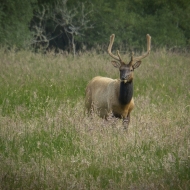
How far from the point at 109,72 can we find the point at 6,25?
13.0 metres

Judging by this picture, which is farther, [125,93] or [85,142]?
[125,93]

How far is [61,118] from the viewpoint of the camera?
31.2ft

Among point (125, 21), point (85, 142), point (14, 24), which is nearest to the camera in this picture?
point (85, 142)

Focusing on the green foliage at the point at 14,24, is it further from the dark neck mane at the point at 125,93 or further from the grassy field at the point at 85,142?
the dark neck mane at the point at 125,93

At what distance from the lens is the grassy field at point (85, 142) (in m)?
6.72

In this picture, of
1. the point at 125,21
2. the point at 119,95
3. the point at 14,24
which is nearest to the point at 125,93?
the point at 119,95

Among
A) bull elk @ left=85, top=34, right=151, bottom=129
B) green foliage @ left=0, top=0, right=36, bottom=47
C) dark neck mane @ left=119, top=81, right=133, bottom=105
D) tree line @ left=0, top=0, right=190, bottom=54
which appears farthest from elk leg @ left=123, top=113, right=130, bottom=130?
tree line @ left=0, top=0, right=190, bottom=54

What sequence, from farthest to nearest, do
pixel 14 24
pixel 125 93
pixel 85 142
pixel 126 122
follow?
pixel 14 24, pixel 125 93, pixel 126 122, pixel 85 142

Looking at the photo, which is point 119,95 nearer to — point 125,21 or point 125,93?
point 125,93

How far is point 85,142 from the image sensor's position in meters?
8.36

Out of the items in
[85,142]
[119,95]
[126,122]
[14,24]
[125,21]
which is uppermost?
[119,95]

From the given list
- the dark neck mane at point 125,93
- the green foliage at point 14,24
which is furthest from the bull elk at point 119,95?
the green foliage at point 14,24

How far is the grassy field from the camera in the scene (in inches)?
265

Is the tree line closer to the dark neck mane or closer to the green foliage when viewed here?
Result: the green foliage
